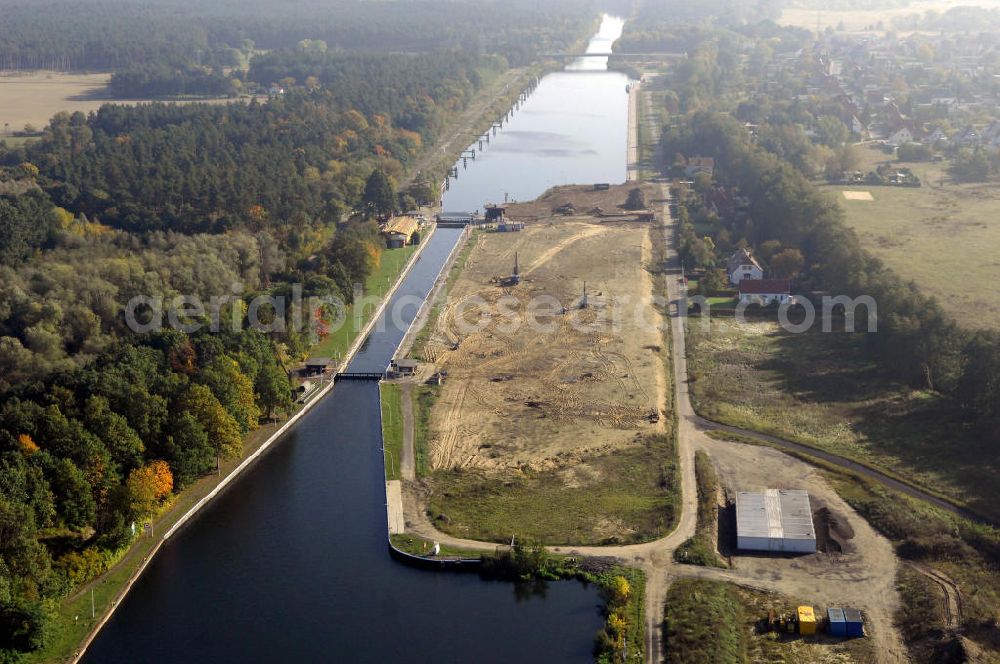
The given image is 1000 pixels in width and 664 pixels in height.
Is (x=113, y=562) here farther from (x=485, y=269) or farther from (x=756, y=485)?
(x=485, y=269)

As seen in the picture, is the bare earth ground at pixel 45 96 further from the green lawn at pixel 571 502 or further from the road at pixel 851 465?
the road at pixel 851 465

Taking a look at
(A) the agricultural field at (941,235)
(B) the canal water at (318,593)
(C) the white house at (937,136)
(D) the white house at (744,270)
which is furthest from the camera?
(C) the white house at (937,136)

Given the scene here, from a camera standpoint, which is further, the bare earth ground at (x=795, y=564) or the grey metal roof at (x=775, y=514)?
the grey metal roof at (x=775, y=514)

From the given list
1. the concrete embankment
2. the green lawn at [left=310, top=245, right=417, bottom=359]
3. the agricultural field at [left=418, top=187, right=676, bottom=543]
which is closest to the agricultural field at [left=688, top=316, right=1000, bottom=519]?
the agricultural field at [left=418, top=187, right=676, bottom=543]

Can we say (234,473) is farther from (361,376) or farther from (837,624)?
(837,624)

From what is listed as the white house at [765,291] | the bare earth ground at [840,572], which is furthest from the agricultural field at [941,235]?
the bare earth ground at [840,572]

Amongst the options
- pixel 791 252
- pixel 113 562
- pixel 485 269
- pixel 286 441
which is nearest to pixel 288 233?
pixel 485 269

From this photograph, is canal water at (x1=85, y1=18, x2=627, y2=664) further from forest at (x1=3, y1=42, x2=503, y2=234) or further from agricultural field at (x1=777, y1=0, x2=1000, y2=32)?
agricultural field at (x1=777, y1=0, x2=1000, y2=32)
